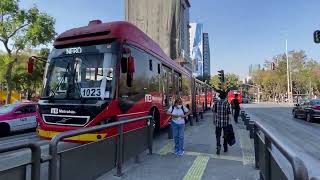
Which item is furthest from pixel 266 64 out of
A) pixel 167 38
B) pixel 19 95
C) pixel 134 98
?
pixel 134 98

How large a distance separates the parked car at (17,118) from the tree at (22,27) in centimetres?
1683

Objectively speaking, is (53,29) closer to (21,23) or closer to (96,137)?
(21,23)

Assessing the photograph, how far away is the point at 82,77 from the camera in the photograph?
9.74 m

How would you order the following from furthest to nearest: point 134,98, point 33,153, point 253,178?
point 134,98, point 253,178, point 33,153

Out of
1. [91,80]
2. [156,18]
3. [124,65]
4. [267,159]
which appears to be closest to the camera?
[267,159]

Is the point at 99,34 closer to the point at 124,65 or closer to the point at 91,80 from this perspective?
the point at 124,65

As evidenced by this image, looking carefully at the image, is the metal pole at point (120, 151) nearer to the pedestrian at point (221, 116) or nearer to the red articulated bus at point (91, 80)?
the red articulated bus at point (91, 80)

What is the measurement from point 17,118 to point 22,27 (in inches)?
741

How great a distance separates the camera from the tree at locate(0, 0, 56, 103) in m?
33.4

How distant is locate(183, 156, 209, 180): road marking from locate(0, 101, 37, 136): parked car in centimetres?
1094

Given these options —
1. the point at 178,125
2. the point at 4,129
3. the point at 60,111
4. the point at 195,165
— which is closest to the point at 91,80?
the point at 60,111

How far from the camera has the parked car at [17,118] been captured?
17.3m

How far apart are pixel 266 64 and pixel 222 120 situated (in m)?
89.0

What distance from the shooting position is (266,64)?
9550 cm
